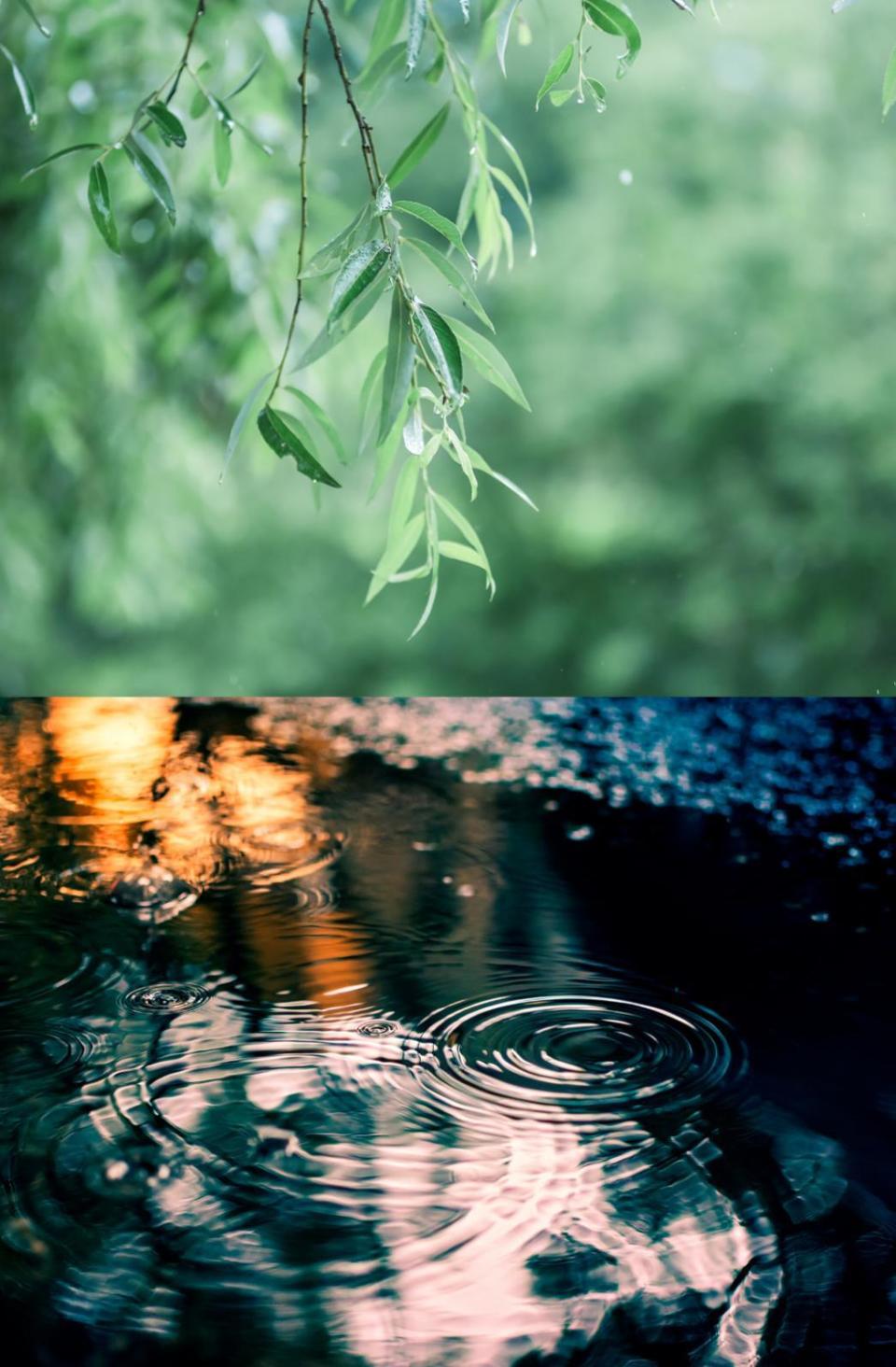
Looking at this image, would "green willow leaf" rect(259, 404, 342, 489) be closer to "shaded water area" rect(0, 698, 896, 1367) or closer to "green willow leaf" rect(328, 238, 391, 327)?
"green willow leaf" rect(328, 238, 391, 327)

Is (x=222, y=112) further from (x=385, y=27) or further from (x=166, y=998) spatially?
(x=166, y=998)

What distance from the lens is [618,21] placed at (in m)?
0.94

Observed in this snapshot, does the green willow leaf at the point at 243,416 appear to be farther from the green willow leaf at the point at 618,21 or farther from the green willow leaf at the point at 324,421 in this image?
the green willow leaf at the point at 618,21

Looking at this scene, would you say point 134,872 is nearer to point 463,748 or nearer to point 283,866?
point 283,866

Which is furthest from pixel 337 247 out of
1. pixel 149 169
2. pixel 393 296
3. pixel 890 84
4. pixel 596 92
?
pixel 890 84

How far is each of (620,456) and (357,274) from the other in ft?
→ 12.2

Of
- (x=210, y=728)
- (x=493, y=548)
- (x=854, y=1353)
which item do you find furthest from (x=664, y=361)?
(x=854, y=1353)

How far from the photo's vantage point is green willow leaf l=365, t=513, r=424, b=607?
90cm

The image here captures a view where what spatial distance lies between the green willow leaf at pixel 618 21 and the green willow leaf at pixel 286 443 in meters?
0.31

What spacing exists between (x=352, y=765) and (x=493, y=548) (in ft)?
8.79

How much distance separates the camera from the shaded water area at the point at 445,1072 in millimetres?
700

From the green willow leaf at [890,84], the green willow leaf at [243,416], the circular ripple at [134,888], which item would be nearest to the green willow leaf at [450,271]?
the green willow leaf at [243,416]

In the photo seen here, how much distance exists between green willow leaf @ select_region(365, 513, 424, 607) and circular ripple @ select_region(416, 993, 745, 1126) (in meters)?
0.32

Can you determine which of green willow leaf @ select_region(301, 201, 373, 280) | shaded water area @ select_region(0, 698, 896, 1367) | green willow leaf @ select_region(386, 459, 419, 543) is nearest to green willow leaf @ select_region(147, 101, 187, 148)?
green willow leaf @ select_region(301, 201, 373, 280)
